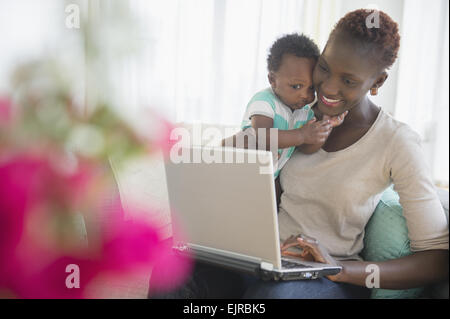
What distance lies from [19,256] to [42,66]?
102 mm

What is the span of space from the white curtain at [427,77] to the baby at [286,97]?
8.15ft

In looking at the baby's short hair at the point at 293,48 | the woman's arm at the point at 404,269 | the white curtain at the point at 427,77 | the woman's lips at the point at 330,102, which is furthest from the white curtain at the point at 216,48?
the woman's arm at the point at 404,269

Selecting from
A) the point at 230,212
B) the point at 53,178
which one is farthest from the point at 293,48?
the point at 53,178

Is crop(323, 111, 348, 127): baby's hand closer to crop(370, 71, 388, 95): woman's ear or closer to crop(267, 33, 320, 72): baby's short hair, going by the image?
crop(370, 71, 388, 95): woman's ear

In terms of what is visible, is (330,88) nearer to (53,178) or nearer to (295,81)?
(295,81)

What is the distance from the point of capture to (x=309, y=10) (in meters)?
3.58

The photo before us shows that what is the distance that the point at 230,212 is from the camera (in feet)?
3.03

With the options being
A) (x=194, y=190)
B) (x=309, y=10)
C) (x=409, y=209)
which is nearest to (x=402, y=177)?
(x=409, y=209)

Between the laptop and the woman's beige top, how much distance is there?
24 cm

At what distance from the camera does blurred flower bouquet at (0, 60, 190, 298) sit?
0.72 ft

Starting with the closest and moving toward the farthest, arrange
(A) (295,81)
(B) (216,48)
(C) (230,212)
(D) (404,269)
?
1. (C) (230,212)
2. (D) (404,269)
3. (A) (295,81)
4. (B) (216,48)

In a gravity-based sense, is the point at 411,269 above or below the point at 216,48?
below

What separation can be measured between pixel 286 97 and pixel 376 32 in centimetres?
36

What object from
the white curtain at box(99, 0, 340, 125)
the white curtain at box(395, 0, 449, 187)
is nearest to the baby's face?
the white curtain at box(99, 0, 340, 125)
